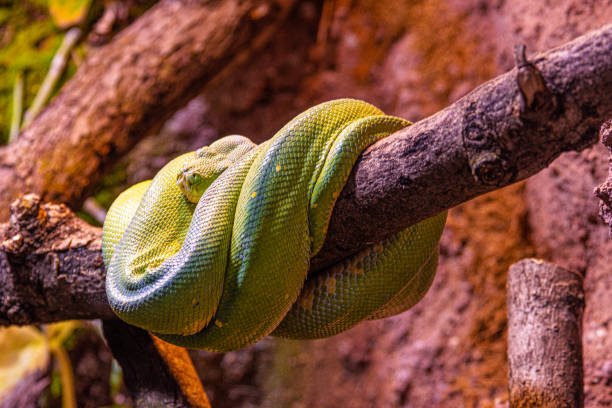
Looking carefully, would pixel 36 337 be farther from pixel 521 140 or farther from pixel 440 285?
pixel 521 140

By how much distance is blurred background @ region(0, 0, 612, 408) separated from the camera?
2.71 m

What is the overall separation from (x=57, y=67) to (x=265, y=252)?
10.9 feet

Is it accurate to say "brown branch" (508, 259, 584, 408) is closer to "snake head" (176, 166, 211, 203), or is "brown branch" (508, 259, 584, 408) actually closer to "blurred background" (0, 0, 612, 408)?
"blurred background" (0, 0, 612, 408)

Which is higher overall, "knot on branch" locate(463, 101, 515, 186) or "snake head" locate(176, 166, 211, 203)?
"snake head" locate(176, 166, 211, 203)

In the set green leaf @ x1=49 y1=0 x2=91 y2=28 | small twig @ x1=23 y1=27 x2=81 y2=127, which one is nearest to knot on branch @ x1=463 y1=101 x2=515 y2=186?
small twig @ x1=23 y1=27 x2=81 y2=127

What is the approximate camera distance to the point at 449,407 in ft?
9.68

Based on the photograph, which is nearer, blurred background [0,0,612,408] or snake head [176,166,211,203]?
snake head [176,166,211,203]

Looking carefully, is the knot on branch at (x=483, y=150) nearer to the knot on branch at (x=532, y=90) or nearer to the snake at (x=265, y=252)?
the knot on branch at (x=532, y=90)

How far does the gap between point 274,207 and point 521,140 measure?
650 mm

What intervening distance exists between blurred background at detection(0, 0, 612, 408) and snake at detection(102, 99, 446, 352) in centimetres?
142

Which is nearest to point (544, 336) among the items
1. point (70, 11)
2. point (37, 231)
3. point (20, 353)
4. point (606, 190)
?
point (606, 190)

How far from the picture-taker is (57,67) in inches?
152

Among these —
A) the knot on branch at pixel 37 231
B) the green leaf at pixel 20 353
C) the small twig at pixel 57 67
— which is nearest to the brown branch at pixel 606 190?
the knot on branch at pixel 37 231

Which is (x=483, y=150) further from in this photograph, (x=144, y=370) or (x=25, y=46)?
(x=25, y=46)
